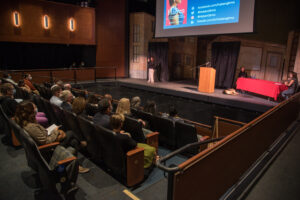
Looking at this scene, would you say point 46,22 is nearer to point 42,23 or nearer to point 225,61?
point 42,23

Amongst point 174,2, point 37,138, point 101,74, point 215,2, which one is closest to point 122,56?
point 101,74

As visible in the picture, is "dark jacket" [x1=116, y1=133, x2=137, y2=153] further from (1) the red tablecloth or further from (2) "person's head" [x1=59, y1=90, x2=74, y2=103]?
(1) the red tablecloth

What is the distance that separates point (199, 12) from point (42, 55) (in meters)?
7.15

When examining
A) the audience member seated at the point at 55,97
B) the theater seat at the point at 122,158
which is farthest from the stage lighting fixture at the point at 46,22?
the theater seat at the point at 122,158

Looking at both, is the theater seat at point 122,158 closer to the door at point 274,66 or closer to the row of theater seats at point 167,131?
the row of theater seats at point 167,131

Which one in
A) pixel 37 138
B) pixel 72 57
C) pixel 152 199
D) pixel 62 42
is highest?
pixel 62 42

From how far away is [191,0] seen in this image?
724cm

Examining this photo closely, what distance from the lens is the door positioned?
7675 millimetres

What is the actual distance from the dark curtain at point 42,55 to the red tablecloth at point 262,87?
281 inches

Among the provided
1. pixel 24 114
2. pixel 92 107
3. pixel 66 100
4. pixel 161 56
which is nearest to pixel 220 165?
pixel 24 114

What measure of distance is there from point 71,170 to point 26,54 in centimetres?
900

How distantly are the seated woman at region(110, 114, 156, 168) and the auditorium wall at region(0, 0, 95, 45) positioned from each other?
823 centimetres

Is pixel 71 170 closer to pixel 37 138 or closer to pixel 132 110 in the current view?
pixel 37 138

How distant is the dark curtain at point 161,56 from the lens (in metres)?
10.4
